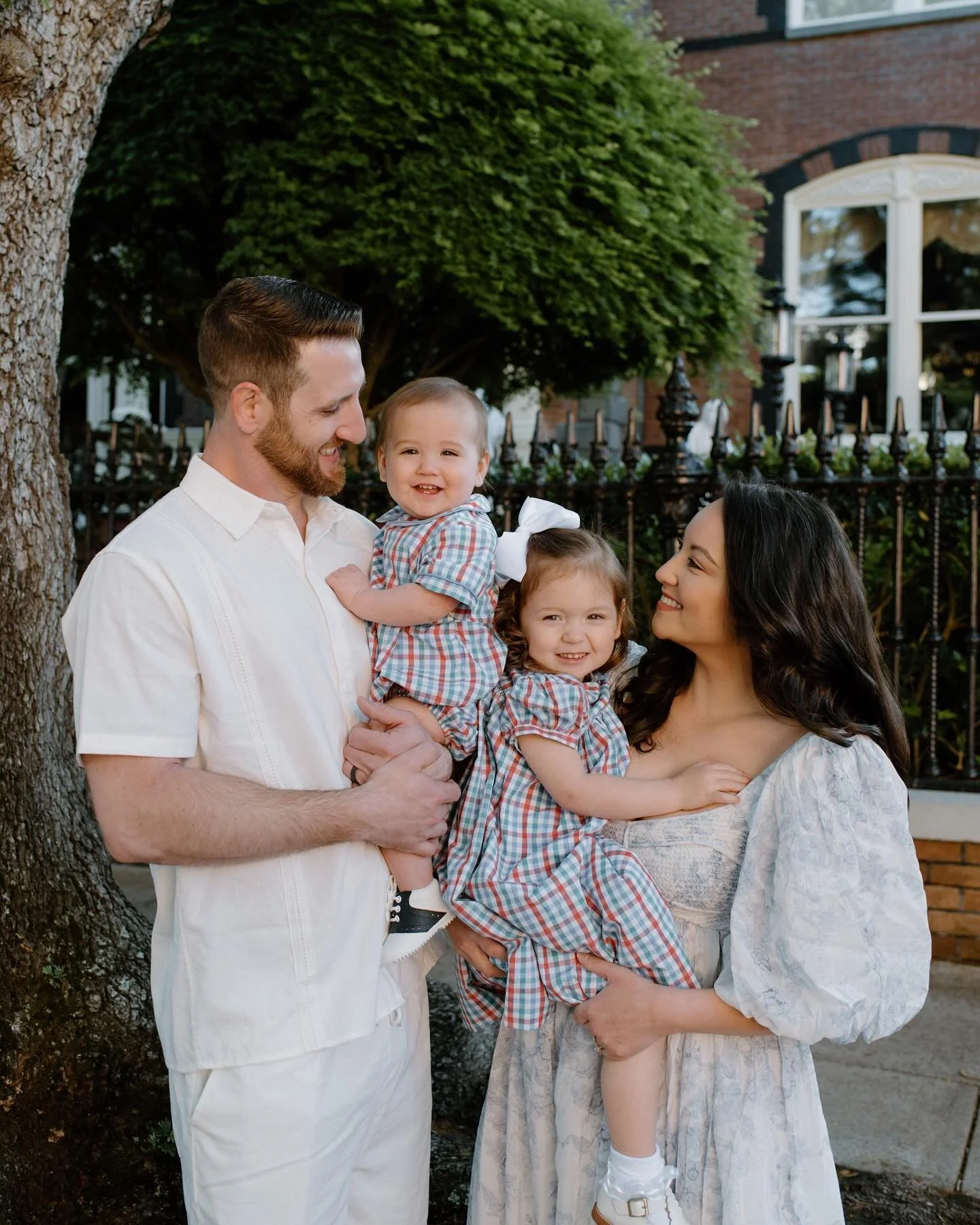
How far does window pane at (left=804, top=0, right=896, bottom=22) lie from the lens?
11.0m

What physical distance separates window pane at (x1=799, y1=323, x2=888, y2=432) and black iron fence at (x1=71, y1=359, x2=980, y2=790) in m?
6.21

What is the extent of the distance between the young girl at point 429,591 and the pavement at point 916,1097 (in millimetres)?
1708

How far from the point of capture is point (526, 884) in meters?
1.99

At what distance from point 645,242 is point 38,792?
436 cm

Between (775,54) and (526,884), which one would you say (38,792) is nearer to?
(526,884)

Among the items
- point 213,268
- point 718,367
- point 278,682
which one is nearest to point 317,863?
point 278,682

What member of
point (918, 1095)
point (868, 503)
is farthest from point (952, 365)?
point (918, 1095)

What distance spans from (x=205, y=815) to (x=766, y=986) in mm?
937

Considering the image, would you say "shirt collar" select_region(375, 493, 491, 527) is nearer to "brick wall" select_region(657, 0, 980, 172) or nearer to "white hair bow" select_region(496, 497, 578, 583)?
"white hair bow" select_region(496, 497, 578, 583)

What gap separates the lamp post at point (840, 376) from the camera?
30.2 ft

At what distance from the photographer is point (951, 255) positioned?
1114cm

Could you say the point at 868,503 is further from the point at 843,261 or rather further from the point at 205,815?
the point at 843,261

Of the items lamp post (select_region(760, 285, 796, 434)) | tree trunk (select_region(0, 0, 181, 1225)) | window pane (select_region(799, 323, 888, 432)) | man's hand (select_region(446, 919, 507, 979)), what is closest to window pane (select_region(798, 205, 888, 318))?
window pane (select_region(799, 323, 888, 432))

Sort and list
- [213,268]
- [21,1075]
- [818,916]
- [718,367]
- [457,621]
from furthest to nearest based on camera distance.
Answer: [718,367], [213,268], [21,1075], [457,621], [818,916]
